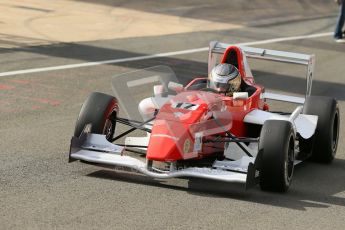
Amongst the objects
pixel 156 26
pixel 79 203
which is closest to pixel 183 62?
pixel 156 26

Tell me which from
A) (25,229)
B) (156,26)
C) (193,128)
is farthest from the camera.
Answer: (156,26)

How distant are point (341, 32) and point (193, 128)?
15.3m

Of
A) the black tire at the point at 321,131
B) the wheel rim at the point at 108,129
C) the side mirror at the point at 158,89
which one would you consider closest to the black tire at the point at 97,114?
the wheel rim at the point at 108,129

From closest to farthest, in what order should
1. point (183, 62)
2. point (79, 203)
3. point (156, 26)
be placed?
point (79, 203) < point (183, 62) < point (156, 26)

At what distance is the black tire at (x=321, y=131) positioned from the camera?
11.1 metres

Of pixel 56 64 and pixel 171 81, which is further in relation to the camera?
pixel 56 64

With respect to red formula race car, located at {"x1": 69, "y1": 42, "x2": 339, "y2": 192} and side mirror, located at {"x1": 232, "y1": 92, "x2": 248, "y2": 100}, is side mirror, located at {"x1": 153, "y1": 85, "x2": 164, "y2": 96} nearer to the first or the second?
red formula race car, located at {"x1": 69, "y1": 42, "x2": 339, "y2": 192}

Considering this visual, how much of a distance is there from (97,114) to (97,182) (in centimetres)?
94

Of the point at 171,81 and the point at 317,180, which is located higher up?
the point at 171,81

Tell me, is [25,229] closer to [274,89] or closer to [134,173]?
[134,173]

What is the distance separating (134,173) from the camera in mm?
10148

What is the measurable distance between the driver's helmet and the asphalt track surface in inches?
44.8

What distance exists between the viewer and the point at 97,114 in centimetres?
1041

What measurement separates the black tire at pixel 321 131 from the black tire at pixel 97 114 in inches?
83.4
